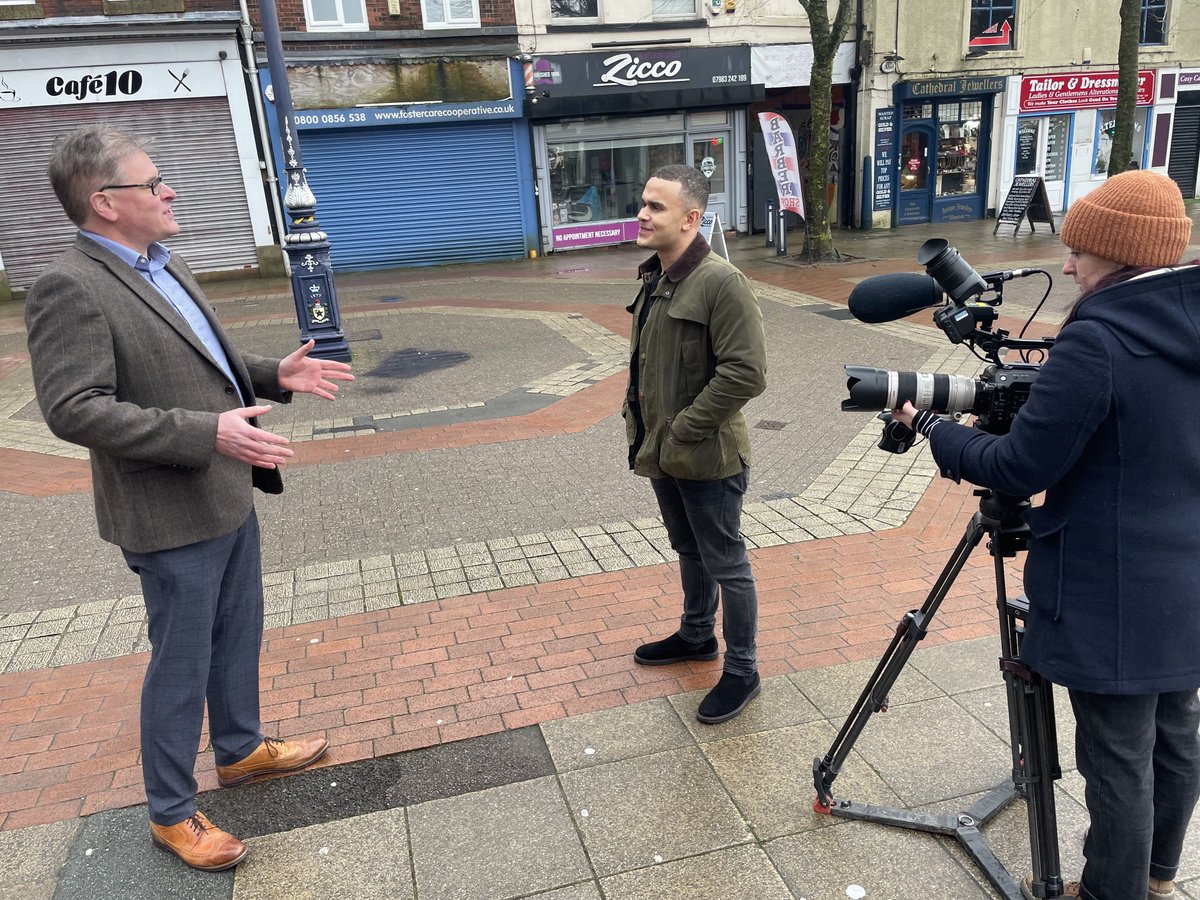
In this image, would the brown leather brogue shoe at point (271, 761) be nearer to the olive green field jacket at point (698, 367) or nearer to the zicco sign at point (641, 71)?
the olive green field jacket at point (698, 367)

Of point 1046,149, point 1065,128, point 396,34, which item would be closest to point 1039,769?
point 396,34

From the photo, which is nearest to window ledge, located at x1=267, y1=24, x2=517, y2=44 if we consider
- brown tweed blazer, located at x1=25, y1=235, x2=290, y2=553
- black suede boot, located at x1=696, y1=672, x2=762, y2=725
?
brown tweed blazer, located at x1=25, y1=235, x2=290, y2=553

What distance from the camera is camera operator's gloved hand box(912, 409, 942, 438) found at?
7.11ft

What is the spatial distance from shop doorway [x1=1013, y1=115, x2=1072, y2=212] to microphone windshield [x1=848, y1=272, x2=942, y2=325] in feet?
69.1

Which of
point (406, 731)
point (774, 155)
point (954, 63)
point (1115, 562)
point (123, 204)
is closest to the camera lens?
point (1115, 562)

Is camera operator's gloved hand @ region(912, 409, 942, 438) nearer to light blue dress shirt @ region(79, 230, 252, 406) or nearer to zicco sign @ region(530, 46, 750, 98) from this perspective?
light blue dress shirt @ region(79, 230, 252, 406)

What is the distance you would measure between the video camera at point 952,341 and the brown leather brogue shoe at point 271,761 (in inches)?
87.6

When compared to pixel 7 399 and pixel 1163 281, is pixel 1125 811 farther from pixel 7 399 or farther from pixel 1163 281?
pixel 7 399

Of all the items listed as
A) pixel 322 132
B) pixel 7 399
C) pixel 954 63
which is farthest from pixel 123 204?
pixel 954 63

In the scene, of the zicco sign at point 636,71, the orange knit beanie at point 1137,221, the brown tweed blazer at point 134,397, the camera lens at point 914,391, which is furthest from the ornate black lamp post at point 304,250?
the zicco sign at point 636,71

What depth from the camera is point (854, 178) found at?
19.8 m

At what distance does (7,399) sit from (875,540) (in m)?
8.19

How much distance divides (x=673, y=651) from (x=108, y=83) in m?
15.3

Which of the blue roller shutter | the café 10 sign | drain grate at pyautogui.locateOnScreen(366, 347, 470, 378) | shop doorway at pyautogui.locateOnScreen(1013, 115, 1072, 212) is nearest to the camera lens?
drain grate at pyautogui.locateOnScreen(366, 347, 470, 378)
